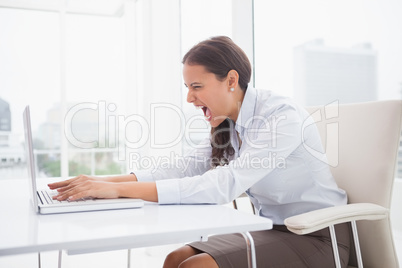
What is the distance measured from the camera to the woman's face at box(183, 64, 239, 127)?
4.66 feet

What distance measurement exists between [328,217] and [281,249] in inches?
10.1

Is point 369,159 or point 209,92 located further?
point 209,92

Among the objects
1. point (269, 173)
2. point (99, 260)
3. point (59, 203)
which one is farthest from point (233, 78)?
point (99, 260)

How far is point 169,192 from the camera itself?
3.76 ft

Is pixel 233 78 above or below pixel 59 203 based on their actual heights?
above

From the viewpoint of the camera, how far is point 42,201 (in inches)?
44.9

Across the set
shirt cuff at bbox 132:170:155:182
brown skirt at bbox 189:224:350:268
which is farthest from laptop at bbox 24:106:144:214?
shirt cuff at bbox 132:170:155:182

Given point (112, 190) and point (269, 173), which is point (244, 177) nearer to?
point (269, 173)

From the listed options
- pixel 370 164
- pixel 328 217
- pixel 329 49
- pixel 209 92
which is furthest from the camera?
pixel 329 49

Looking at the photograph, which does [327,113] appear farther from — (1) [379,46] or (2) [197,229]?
(2) [197,229]

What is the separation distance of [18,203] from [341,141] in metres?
1.09

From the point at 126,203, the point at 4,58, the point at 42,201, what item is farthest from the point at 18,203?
the point at 4,58

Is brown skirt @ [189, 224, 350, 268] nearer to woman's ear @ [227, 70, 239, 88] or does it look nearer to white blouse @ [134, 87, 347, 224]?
white blouse @ [134, 87, 347, 224]

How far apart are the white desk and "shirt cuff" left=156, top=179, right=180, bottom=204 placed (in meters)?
0.03
